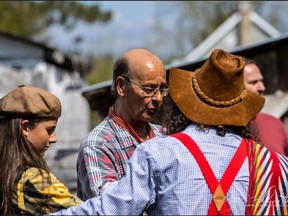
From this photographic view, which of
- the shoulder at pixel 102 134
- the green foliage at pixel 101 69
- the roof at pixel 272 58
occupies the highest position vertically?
the shoulder at pixel 102 134

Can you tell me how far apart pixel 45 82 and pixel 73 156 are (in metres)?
17.5

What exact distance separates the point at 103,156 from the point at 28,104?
0.48 meters

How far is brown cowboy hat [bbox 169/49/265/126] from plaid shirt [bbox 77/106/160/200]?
1.76 feet

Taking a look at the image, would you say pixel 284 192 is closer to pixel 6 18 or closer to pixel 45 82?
pixel 45 82

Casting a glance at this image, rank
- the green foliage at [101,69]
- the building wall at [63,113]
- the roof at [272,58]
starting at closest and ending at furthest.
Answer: the roof at [272,58]
the building wall at [63,113]
the green foliage at [101,69]

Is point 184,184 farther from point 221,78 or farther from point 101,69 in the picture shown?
point 101,69

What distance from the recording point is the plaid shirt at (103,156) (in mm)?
3514

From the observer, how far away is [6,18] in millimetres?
40594

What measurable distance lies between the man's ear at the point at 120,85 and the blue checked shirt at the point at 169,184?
2.33 ft

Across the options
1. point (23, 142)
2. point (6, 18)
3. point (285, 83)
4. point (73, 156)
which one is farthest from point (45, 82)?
point (23, 142)

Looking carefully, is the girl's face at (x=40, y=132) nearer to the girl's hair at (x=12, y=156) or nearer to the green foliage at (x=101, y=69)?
the girl's hair at (x=12, y=156)

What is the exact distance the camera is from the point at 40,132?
3.44 m

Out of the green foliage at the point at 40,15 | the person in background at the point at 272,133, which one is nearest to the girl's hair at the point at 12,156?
the person in background at the point at 272,133

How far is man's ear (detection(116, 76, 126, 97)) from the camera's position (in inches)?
152
